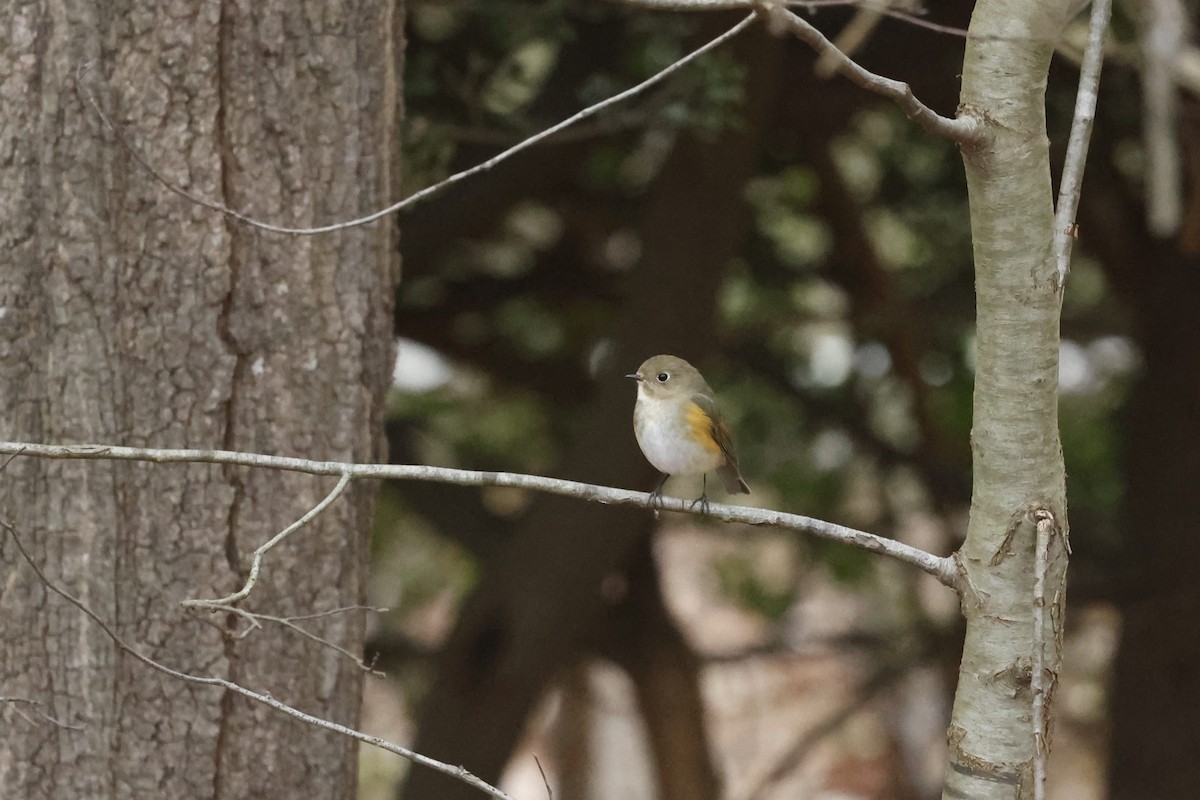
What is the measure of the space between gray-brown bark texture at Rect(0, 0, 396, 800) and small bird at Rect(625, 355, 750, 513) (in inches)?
38.6

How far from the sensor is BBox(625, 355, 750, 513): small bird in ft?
12.8

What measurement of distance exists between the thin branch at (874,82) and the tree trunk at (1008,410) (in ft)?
0.18

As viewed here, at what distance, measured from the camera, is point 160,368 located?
3.28m

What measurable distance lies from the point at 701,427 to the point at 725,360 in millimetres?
4062

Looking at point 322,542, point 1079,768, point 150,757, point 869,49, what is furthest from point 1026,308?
point 1079,768

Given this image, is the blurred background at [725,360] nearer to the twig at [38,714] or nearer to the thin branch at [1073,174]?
the thin branch at [1073,174]

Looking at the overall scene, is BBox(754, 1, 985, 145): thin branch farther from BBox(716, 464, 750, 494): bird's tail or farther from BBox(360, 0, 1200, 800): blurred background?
BBox(360, 0, 1200, 800): blurred background

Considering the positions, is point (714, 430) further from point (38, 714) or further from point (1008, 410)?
point (38, 714)

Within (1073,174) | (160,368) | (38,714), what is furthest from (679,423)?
(38,714)

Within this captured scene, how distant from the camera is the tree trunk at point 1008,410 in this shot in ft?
7.72

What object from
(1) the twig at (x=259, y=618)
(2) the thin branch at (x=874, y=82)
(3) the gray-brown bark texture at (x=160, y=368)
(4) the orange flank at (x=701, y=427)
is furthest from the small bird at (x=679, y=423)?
(2) the thin branch at (x=874, y=82)

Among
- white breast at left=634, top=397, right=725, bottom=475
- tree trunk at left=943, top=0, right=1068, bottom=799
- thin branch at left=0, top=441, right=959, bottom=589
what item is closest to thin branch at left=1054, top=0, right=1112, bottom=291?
tree trunk at left=943, top=0, right=1068, bottom=799

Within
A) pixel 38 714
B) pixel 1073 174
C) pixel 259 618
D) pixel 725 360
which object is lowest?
pixel 38 714

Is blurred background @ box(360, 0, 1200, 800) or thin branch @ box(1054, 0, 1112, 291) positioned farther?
blurred background @ box(360, 0, 1200, 800)
